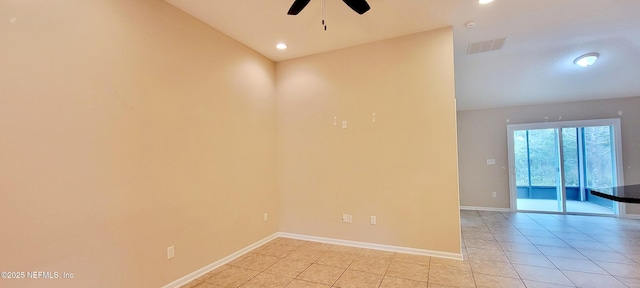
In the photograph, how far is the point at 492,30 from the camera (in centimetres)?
324

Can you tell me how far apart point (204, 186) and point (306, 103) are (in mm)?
1925

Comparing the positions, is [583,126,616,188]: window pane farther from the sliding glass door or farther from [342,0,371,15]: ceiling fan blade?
[342,0,371,15]: ceiling fan blade

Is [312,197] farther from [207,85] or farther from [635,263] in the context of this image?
[635,263]

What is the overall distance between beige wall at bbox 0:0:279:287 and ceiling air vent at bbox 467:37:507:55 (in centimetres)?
337

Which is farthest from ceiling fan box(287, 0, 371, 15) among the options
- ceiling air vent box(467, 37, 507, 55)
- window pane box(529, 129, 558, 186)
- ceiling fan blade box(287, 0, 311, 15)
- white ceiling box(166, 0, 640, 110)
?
window pane box(529, 129, 558, 186)

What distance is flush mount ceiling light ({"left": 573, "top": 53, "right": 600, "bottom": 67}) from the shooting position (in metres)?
3.85

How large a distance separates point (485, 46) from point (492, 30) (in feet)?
1.65

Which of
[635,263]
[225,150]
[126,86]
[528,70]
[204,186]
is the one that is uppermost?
[528,70]

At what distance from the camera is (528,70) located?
436 cm

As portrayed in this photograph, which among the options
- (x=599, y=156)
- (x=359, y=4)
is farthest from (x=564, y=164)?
(x=359, y=4)

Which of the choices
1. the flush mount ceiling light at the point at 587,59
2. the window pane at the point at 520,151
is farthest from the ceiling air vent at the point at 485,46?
the window pane at the point at 520,151

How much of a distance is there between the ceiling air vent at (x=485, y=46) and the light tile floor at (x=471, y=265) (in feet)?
9.23

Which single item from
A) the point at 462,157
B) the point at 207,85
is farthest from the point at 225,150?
the point at 462,157

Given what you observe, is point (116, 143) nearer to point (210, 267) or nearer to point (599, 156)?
point (210, 267)
